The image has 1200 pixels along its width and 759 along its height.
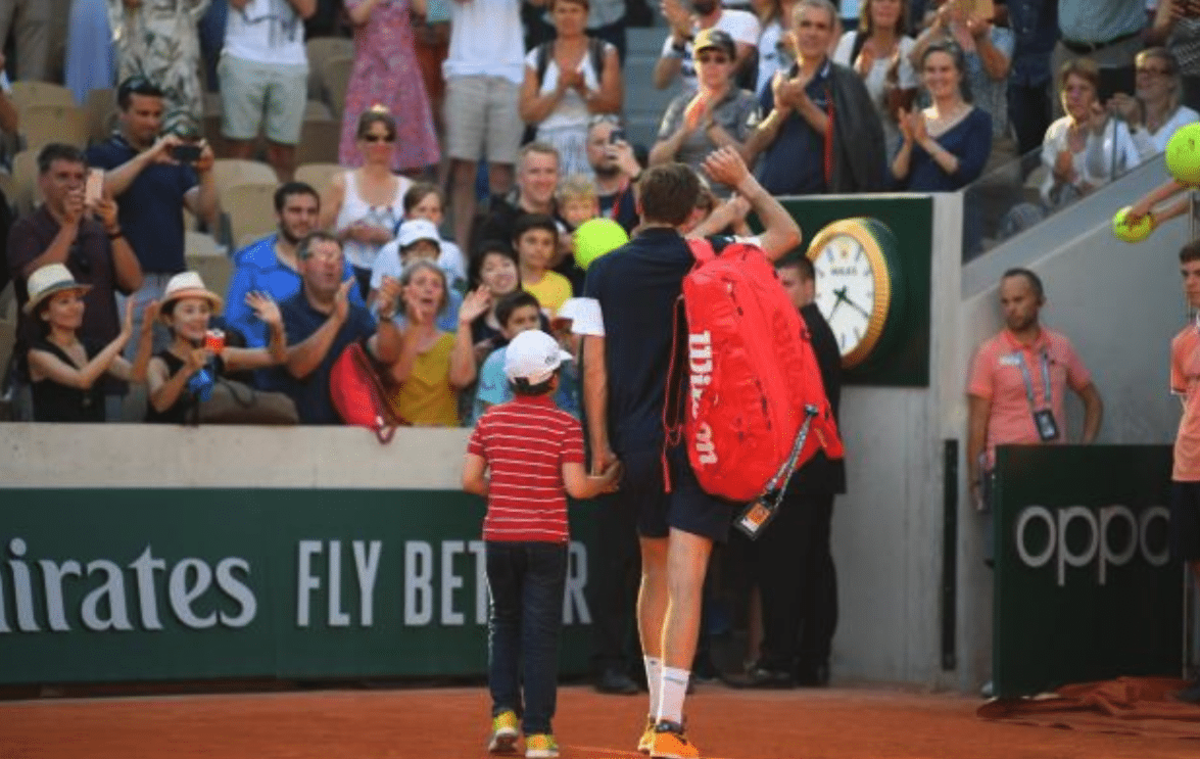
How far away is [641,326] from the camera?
10805mm

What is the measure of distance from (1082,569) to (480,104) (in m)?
5.66

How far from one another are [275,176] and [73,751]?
6.76m

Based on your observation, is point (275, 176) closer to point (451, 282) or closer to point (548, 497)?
point (451, 282)

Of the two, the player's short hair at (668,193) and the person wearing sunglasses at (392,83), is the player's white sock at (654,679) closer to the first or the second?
the player's short hair at (668,193)

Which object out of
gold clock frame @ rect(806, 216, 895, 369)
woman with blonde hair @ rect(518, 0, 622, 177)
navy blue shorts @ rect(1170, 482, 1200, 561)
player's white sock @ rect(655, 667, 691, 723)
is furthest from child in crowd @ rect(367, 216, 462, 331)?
player's white sock @ rect(655, 667, 691, 723)

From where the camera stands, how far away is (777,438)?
10.4m

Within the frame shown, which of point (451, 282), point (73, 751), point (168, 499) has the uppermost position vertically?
point (451, 282)

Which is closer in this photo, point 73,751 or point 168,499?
point 73,751

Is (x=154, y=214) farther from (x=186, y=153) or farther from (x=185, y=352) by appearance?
(x=185, y=352)

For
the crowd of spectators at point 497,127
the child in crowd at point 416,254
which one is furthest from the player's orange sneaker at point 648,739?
the child in crowd at point 416,254

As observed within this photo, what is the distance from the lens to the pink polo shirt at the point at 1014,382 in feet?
46.3

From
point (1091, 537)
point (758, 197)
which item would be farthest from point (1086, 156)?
point (758, 197)

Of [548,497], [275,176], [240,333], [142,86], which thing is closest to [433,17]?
[275,176]

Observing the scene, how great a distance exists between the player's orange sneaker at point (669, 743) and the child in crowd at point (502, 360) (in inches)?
147
